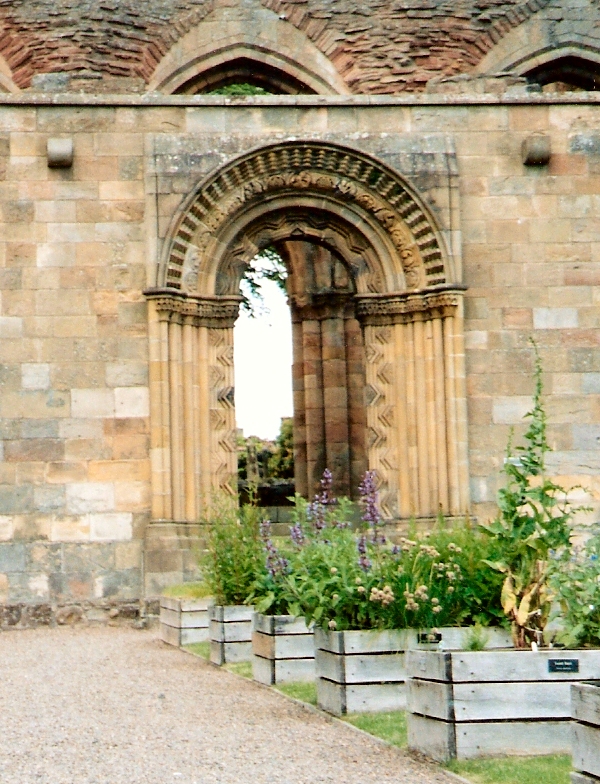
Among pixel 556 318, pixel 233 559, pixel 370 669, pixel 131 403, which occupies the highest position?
pixel 556 318

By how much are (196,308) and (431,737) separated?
27.0 ft

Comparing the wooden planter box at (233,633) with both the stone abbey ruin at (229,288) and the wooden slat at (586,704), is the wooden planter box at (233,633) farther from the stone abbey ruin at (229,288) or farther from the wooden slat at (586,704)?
the wooden slat at (586,704)

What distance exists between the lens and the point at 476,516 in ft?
46.3

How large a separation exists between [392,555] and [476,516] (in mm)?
6170

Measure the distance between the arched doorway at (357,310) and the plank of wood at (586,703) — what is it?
870cm

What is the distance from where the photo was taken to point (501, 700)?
251 inches

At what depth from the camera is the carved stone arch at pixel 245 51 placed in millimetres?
18984

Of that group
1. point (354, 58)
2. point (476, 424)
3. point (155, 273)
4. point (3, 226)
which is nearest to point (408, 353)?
point (476, 424)

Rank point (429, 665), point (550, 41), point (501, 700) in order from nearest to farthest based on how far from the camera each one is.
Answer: point (501, 700) < point (429, 665) < point (550, 41)

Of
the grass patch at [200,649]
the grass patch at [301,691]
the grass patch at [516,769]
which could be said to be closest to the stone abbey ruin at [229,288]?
the grass patch at [200,649]

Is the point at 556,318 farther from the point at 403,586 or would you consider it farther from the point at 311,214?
the point at 403,586

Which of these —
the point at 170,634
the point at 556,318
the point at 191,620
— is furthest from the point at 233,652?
the point at 556,318

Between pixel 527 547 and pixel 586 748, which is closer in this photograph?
pixel 586 748

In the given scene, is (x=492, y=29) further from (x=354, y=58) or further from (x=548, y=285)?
(x=548, y=285)
